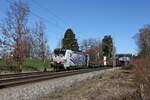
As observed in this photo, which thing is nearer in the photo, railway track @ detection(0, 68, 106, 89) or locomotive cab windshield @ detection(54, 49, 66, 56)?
railway track @ detection(0, 68, 106, 89)

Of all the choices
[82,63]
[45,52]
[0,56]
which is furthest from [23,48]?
[82,63]

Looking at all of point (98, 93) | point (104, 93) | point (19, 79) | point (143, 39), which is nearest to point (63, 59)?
point (19, 79)

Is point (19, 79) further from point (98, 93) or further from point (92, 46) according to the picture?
point (92, 46)

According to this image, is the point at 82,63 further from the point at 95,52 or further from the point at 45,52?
the point at 95,52

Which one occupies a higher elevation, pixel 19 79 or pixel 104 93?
pixel 19 79

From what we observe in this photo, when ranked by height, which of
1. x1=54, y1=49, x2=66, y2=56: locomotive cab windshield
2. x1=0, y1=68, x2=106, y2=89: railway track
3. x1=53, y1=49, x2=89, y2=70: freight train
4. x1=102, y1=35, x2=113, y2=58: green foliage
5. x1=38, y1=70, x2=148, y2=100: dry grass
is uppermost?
x1=102, y1=35, x2=113, y2=58: green foliage

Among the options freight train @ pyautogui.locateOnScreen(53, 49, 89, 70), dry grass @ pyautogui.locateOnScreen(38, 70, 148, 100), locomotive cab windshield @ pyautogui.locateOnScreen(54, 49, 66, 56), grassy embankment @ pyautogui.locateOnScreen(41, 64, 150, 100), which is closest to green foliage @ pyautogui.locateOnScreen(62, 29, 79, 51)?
freight train @ pyautogui.locateOnScreen(53, 49, 89, 70)

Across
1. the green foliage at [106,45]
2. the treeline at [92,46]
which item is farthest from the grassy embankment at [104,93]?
the green foliage at [106,45]

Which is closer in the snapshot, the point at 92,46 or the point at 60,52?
the point at 60,52

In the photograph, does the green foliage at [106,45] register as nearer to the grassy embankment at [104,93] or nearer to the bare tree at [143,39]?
the bare tree at [143,39]

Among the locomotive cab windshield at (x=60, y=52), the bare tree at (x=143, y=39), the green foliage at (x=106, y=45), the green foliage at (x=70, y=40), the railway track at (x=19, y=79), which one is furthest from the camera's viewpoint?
the green foliage at (x=106, y=45)

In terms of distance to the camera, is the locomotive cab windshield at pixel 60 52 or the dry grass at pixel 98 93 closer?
the dry grass at pixel 98 93

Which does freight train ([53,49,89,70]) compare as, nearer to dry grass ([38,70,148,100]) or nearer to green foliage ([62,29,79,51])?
dry grass ([38,70,148,100])

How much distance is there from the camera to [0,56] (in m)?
29.7
